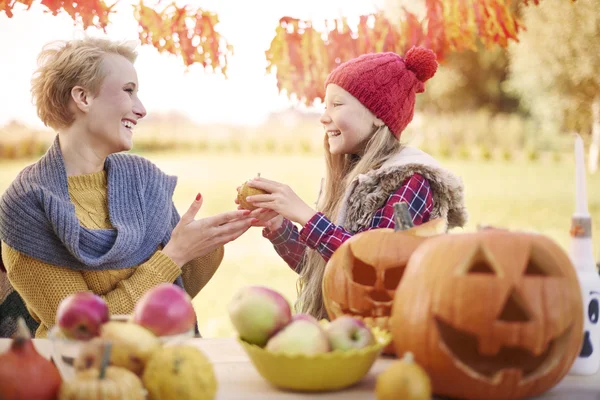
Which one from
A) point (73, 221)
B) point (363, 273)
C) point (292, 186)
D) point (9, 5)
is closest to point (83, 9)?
point (9, 5)

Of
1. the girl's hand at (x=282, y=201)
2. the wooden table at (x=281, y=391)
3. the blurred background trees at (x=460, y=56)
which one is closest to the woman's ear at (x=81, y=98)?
the girl's hand at (x=282, y=201)

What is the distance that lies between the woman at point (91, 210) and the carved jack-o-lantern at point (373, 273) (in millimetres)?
814

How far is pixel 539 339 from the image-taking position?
39.8 inches

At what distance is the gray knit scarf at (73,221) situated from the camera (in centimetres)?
195

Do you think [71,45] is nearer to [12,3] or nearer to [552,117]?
[12,3]

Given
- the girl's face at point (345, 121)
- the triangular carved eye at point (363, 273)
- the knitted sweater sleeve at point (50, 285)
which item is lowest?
the knitted sweater sleeve at point (50, 285)

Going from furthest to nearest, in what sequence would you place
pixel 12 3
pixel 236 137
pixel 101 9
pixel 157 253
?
pixel 236 137 < pixel 101 9 < pixel 12 3 < pixel 157 253

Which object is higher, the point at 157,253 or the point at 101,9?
the point at 101,9

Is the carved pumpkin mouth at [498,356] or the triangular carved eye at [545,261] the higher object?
the triangular carved eye at [545,261]

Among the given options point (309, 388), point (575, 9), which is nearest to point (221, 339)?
point (309, 388)

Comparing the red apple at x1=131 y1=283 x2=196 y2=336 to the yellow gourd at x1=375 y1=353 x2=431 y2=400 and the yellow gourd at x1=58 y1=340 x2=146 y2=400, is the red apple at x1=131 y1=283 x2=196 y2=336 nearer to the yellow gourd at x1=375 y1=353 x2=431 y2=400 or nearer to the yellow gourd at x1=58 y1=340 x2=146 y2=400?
the yellow gourd at x1=58 y1=340 x2=146 y2=400

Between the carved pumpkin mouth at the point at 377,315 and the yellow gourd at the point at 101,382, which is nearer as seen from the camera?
the yellow gourd at the point at 101,382

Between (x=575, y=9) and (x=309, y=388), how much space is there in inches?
237

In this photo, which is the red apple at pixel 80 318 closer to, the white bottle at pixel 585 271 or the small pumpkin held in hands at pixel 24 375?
the small pumpkin held in hands at pixel 24 375
